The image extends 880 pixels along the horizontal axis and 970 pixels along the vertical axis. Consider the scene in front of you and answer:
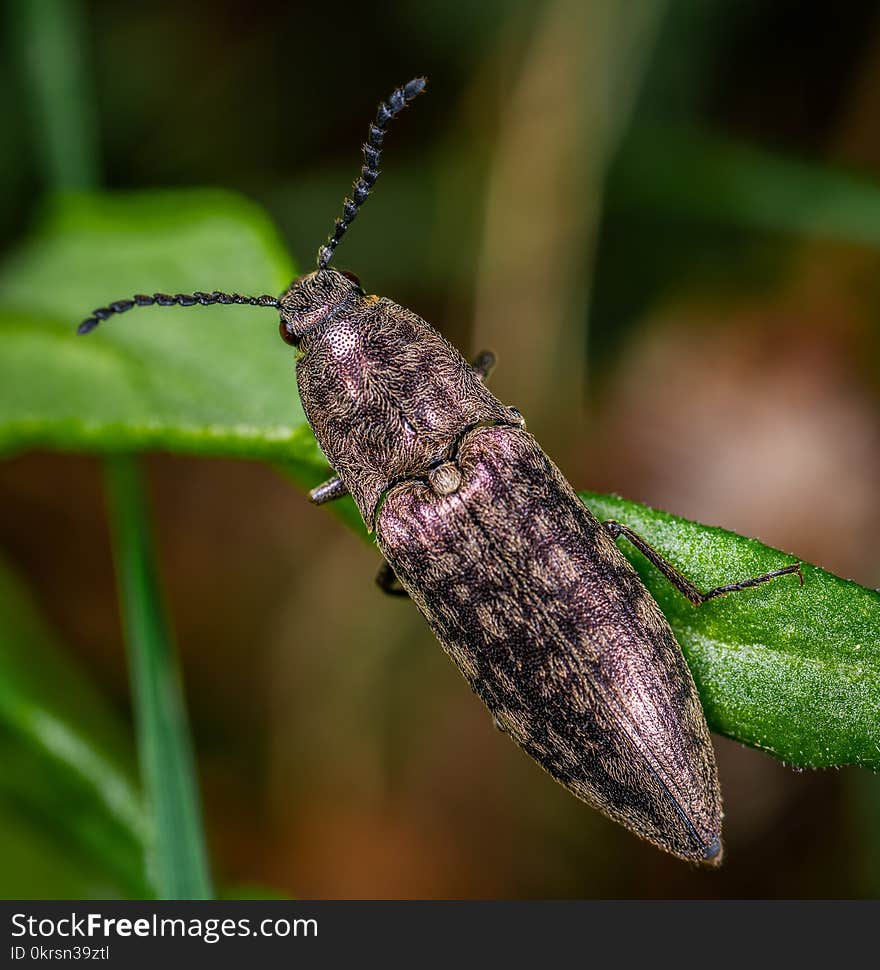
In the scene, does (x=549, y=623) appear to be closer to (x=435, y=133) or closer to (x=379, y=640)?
(x=379, y=640)

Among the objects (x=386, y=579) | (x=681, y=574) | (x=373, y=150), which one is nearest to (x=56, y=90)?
(x=373, y=150)

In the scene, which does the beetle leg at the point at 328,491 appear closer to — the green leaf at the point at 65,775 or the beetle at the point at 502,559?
the beetle at the point at 502,559

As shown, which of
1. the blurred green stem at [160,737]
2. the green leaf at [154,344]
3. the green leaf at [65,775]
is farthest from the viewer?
the green leaf at [65,775]

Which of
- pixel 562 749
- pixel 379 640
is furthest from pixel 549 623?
pixel 379 640

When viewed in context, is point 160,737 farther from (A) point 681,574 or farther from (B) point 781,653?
(B) point 781,653

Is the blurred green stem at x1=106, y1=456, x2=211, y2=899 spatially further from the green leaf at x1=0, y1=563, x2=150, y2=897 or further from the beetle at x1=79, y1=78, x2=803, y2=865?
the beetle at x1=79, y1=78, x2=803, y2=865

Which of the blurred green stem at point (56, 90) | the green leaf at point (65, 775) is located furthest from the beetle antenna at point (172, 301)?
the blurred green stem at point (56, 90)

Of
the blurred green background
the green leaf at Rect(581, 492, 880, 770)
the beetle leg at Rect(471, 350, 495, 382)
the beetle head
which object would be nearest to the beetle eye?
the beetle head
